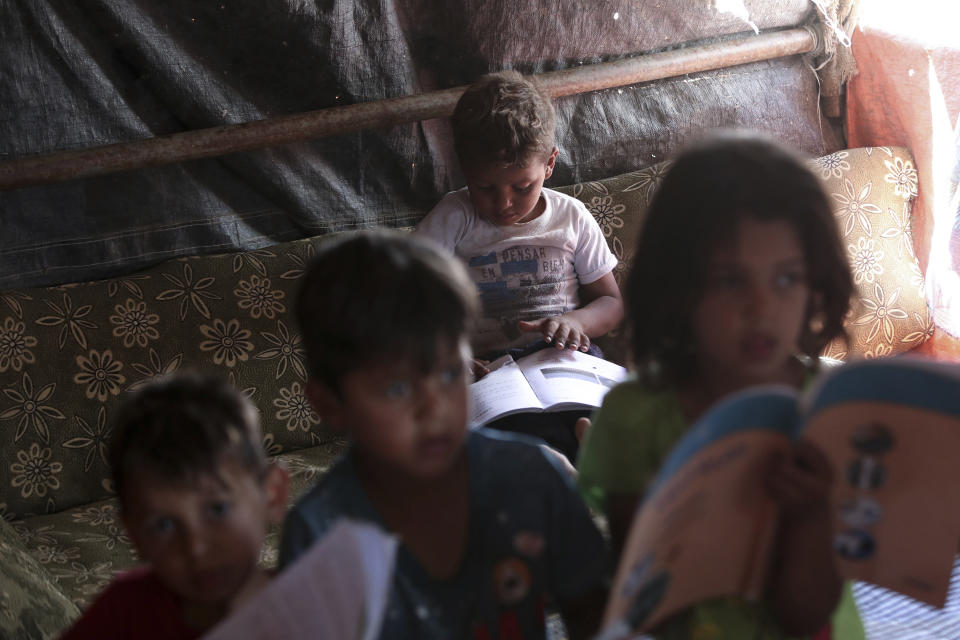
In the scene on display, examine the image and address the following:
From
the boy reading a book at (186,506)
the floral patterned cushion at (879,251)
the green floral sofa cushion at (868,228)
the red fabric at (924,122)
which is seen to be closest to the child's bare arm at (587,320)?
the green floral sofa cushion at (868,228)

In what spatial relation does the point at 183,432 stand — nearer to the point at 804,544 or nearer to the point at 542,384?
the point at 804,544

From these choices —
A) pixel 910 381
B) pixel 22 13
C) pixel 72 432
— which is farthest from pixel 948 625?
pixel 22 13

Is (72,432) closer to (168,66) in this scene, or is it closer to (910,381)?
(168,66)

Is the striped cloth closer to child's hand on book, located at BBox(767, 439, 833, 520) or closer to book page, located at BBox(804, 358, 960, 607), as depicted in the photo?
book page, located at BBox(804, 358, 960, 607)

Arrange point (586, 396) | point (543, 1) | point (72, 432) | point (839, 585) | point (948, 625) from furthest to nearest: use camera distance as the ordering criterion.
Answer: point (543, 1) < point (72, 432) < point (586, 396) < point (948, 625) < point (839, 585)

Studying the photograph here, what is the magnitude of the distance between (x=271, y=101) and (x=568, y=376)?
921 mm

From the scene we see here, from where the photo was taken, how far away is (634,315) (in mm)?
889

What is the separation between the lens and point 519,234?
186 cm

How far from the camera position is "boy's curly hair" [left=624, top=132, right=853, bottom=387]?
805 millimetres

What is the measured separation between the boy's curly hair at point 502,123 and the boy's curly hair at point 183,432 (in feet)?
3.02

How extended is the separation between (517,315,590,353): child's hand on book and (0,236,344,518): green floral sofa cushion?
1.68 feet

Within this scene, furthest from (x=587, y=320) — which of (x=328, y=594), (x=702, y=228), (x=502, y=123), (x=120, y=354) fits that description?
(x=328, y=594)

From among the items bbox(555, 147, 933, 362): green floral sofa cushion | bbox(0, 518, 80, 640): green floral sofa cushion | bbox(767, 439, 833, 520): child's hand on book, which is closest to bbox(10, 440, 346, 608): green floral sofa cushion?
bbox(0, 518, 80, 640): green floral sofa cushion

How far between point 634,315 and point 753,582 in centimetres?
26
